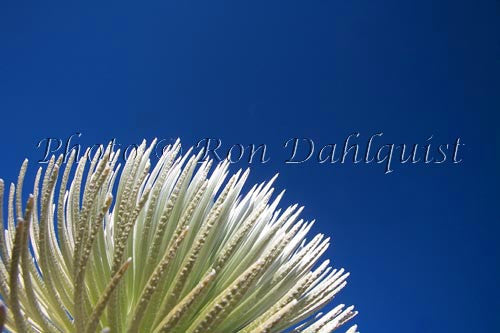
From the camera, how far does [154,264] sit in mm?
1004

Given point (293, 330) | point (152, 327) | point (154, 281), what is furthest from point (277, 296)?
point (154, 281)

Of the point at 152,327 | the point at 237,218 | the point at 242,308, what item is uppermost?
the point at 237,218

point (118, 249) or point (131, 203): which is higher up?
point (131, 203)

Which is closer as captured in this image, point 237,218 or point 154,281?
point 154,281

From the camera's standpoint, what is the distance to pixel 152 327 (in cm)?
92

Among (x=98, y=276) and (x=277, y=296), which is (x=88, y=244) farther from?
(x=277, y=296)

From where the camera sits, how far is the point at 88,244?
0.78 meters

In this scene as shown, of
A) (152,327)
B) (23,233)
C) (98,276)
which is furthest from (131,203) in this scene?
(23,233)

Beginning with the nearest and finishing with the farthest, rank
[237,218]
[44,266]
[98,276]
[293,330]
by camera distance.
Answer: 1. [44,266]
2. [98,276]
3. [293,330]
4. [237,218]

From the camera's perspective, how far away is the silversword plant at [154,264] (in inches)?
30.8

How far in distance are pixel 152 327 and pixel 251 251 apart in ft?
1.21

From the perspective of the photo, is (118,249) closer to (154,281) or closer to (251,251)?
(154,281)

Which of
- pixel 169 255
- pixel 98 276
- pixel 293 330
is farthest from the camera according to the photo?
pixel 293 330

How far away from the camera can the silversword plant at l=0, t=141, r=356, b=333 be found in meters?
0.78
